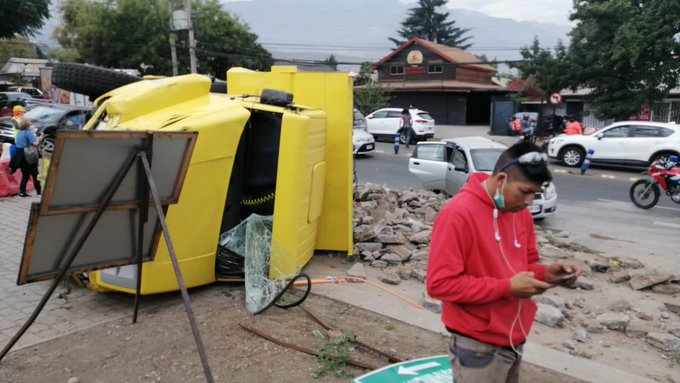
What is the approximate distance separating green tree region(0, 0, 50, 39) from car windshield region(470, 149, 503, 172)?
915 inches

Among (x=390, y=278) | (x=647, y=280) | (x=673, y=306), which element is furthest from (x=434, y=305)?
(x=647, y=280)

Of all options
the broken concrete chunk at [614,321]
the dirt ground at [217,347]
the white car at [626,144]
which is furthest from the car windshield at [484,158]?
the white car at [626,144]

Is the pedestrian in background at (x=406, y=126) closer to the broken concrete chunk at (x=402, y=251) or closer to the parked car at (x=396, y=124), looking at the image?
the parked car at (x=396, y=124)

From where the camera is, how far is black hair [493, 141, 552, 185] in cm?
231

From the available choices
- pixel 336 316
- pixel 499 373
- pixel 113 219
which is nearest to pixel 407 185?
pixel 336 316

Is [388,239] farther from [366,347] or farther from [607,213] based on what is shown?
[607,213]

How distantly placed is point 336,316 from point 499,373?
2785 mm

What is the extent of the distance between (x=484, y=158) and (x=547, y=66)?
17.1 meters

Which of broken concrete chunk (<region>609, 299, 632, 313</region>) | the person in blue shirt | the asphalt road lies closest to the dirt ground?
broken concrete chunk (<region>609, 299, 632, 313</region>)

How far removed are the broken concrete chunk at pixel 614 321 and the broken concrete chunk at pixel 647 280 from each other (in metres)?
1.55

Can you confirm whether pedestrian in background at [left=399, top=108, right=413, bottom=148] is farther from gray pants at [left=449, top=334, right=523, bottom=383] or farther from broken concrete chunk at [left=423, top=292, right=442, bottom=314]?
gray pants at [left=449, top=334, right=523, bottom=383]

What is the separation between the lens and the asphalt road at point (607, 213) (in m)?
9.32

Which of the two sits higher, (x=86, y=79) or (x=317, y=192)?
(x=86, y=79)

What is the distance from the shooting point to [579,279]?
275 inches
